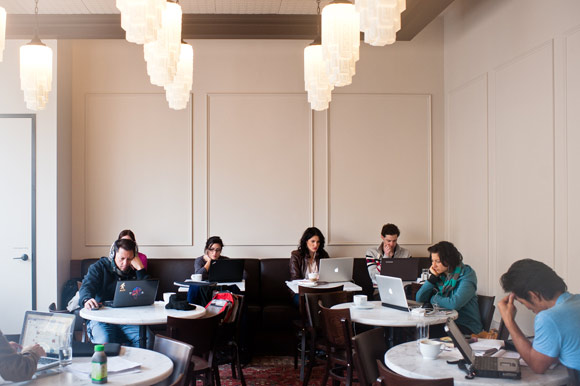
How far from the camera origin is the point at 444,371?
10.0 feet

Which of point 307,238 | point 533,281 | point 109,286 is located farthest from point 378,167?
point 533,281

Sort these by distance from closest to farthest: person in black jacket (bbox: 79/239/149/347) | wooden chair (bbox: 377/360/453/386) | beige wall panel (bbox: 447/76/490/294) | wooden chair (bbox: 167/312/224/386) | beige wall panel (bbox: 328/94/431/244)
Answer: wooden chair (bbox: 377/360/453/386) < wooden chair (bbox: 167/312/224/386) < person in black jacket (bbox: 79/239/149/347) < beige wall panel (bbox: 447/76/490/294) < beige wall panel (bbox: 328/94/431/244)

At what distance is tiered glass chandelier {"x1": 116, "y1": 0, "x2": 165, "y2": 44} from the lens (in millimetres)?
3314

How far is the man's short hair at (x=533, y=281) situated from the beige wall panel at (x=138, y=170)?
17.3ft

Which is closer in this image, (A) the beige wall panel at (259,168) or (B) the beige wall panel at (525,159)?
(B) the beige wall panel at (525,159)

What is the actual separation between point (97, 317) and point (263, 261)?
10.7 feet

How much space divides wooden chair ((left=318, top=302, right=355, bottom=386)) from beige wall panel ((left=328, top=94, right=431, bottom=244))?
3.03 m

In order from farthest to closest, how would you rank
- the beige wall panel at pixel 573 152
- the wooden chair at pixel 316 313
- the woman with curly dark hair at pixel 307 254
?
1. the woman with curly dark hair at pixel 307 254
2. the wooden chair at pixel 316 313
3. the beige wall panel at pixel 573 152

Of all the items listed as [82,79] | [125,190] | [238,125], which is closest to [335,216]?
[238,125]

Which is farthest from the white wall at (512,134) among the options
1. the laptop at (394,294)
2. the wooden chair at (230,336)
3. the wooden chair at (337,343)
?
the wooden chair at (230,336)

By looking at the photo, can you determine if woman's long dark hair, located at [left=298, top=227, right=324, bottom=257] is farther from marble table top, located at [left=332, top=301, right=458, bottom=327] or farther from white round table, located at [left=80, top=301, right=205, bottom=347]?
white round table, located at [left=80, top=301, right=205, bottom=347]

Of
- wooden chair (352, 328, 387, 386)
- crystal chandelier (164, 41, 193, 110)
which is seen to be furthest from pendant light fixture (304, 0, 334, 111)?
wooden chair (352, 328, 387, 386)

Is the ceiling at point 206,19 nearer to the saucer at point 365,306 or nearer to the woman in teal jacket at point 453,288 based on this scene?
the woman in teal jacket at point 453,288

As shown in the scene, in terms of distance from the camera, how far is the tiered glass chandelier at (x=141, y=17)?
331 cm
